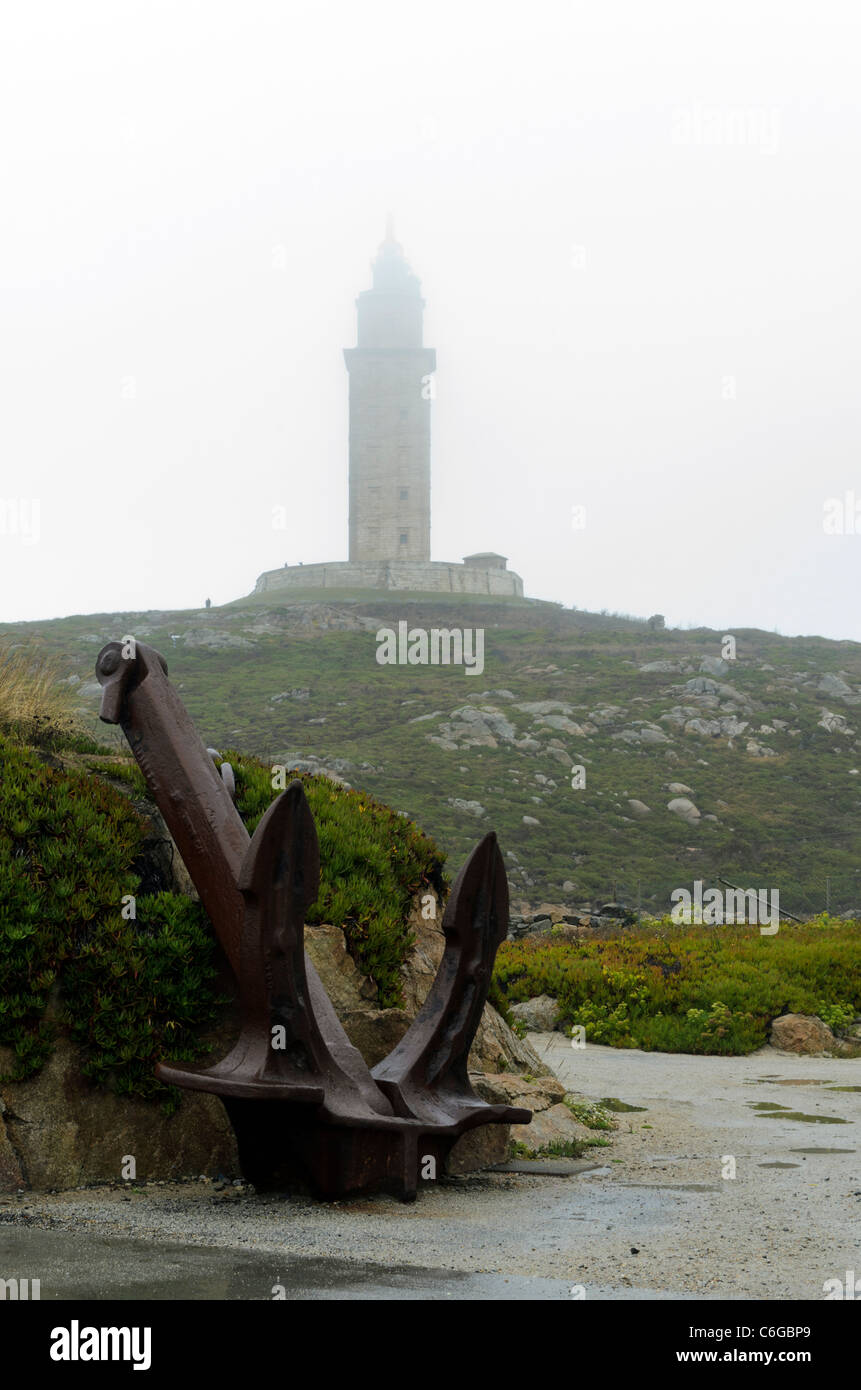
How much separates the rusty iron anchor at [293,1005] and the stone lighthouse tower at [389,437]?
53996mm

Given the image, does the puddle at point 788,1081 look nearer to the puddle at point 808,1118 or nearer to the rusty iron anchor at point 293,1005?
the puddle at point 808,1118

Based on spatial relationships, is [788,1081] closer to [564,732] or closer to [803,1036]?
[803,1036]

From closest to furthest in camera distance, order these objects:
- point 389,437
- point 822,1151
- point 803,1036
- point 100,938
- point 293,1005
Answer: point 293,1005 → point 100,938 → point 822,1151 → point 803,1036 → point 389,437

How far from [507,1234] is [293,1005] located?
101cm

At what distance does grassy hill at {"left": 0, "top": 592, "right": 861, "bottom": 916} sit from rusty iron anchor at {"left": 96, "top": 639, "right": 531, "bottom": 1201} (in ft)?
46.3

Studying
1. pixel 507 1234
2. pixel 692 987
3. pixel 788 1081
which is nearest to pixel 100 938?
pixel 507 1234

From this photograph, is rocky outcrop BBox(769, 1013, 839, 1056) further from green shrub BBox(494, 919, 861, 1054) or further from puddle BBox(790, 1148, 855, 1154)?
puddle BBox(790, 1148, 855, 1154)

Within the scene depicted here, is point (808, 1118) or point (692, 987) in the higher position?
point (808, 1118)

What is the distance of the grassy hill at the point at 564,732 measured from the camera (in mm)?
24156

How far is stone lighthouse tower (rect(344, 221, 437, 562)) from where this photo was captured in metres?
60.7

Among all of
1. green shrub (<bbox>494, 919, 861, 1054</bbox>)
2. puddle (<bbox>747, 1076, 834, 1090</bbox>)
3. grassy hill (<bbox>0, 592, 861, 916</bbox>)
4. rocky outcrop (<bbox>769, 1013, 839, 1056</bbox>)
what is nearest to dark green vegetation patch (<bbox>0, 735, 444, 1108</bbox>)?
puddle (<bbox>747, 1076, 834, 1090</bbox>)

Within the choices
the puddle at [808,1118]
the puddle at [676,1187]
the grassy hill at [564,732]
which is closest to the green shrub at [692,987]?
the puddle at [808,1118]

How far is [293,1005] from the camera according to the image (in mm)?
4422
